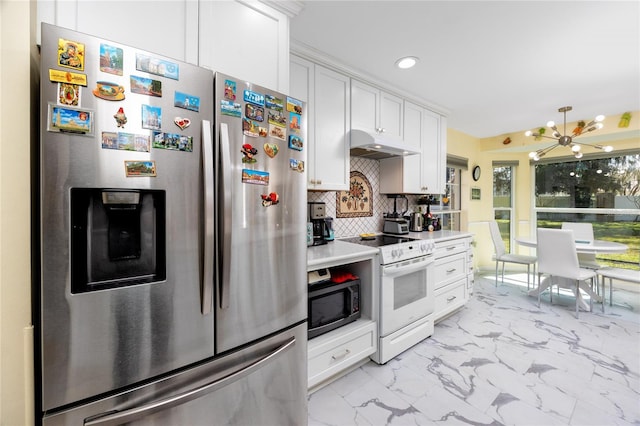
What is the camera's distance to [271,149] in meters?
1.16

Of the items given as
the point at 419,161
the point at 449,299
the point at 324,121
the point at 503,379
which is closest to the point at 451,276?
the point at 449,299

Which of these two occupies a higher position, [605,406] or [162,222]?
[162,222]

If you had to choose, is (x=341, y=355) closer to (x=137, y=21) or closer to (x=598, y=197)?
(x=137, y=21)

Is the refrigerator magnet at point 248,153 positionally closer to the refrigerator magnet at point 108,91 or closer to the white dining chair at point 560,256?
the refrigerator magnet at point 108,91

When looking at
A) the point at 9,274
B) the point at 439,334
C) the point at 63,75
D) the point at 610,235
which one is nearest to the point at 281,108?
the point at 63,75

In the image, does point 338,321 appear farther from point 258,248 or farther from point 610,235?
point 610,235

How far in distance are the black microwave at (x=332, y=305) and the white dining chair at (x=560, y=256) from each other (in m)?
2.72

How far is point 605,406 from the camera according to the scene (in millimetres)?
1651

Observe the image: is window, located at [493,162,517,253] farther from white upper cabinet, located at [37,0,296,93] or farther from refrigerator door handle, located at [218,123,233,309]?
refrigerator door handle, located at [218,123,233,309]

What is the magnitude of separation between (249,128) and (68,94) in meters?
0.55

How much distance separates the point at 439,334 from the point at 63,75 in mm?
3113

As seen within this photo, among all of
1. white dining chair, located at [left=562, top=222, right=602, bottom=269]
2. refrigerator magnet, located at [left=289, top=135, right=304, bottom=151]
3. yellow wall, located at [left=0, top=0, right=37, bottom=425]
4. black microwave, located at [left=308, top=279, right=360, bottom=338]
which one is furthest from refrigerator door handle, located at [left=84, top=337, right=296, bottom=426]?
white dining chair, located at [left=562, top=222, right=602, bottom=269]

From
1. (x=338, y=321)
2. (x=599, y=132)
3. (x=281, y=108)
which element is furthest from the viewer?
(x=599, y=132)

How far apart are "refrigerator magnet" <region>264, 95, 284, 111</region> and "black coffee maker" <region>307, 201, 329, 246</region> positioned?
1.15 metres
